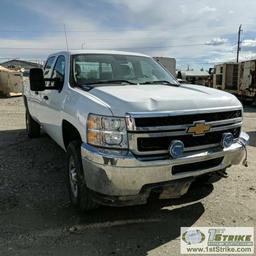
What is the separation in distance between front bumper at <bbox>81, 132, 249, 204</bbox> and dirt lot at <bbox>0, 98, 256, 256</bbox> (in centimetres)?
45

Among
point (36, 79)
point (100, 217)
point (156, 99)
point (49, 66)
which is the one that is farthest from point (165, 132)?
point (49, 66)

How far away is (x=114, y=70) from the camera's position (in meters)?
5.11

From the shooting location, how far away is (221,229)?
156 inches

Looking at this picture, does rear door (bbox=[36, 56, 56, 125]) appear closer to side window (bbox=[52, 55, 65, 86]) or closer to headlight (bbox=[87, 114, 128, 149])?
side window (bbox=[52, 55, 65, 86])

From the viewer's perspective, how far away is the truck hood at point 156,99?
3.55 metres

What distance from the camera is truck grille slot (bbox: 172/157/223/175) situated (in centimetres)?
368

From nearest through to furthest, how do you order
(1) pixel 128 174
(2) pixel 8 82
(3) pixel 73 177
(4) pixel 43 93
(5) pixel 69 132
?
(1) pixel 128 174, (3) pixel 73 177, (5) pixel 69 132, (4) pixel 43 93, (2) pixel 8 82

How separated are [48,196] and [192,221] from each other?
6.43ft

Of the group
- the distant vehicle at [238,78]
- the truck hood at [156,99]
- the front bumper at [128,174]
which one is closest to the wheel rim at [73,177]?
the front bumper at [128,174]

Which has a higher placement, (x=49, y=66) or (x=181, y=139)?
(x=49, y=66)

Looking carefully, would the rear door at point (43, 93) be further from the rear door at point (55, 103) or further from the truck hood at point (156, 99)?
the truck hood at point (156, 99)

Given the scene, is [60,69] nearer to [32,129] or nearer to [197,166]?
[197,166]

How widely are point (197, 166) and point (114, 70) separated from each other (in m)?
1.97

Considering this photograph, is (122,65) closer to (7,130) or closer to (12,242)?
(12,242)
